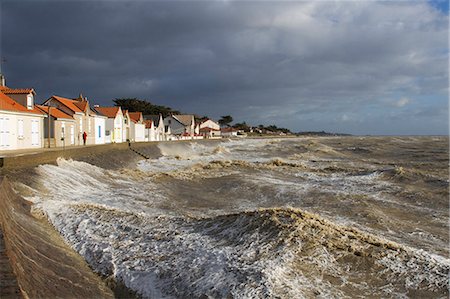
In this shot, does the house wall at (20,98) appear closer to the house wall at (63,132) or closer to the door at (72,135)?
the house wall at (63,132)

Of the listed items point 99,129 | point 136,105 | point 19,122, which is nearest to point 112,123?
point 99,129

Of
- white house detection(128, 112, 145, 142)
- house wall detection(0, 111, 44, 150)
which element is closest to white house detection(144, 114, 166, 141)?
white house detection(128, 112, 145, 142)

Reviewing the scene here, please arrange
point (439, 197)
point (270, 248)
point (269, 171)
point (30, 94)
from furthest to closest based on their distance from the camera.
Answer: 1. point (30, 94)
2. point (269, 171)
3. point (439, 197)
4. point (270, 248)

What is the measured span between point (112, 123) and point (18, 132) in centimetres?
2201

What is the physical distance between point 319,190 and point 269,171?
8.07 meters

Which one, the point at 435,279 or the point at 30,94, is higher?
the point at 30,94

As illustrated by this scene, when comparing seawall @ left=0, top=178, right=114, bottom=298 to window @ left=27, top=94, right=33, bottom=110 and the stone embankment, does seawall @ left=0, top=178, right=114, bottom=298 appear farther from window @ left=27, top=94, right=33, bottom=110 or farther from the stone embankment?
window @ left=27, top=94, right=33, bottom=110

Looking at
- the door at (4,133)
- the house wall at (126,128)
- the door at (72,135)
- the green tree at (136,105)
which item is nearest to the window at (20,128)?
the door at (4,133)

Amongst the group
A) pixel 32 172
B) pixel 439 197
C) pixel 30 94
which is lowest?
pixel 439 197

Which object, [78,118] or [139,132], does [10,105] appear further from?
[139,132]

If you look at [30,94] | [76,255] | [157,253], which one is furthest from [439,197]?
[30,94]

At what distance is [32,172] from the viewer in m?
15.8

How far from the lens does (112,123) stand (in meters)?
46.2

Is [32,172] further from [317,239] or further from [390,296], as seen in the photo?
[390,296]
